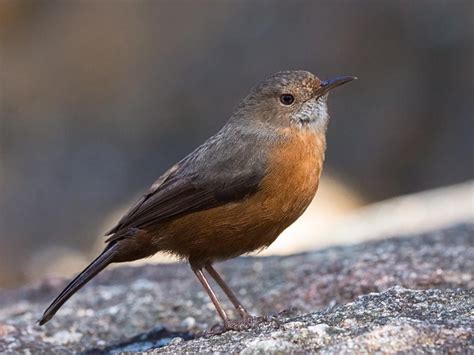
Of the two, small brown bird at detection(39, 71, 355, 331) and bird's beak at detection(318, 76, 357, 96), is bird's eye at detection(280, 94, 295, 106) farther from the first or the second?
bird's beak at detection(318, 76, 357, 96)

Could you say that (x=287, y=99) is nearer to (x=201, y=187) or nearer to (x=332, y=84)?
(x=332, y=84)

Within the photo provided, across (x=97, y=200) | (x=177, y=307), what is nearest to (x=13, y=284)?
(x=97, y=200)

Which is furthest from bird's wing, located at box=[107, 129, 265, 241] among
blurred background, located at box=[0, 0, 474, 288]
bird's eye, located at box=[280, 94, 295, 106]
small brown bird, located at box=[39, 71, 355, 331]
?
blurred background, located at box=[0, 0, 474, 288]

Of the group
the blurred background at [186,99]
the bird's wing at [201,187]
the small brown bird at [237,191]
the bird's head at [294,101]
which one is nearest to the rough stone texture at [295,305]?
the small brown bird at [237,191]

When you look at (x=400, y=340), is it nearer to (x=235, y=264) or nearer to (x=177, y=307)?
(x=177, y=307)

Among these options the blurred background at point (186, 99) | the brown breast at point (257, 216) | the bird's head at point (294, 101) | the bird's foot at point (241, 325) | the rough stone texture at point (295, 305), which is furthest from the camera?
the blurred background at point (186, 99)

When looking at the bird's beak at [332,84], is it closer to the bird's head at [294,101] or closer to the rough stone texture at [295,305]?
the bird's head at [294,101]

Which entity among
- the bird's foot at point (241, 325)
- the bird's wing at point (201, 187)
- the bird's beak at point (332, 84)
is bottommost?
the bird's foot at point (241, 325)

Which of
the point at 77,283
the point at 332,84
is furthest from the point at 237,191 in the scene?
the point at 77,283
